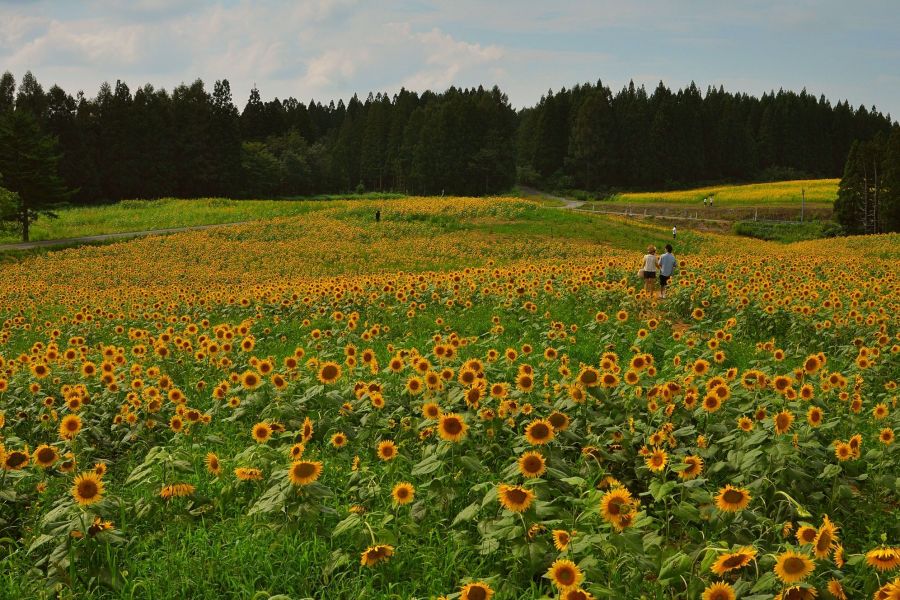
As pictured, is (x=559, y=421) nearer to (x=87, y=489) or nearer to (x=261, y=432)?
(x=261, y=432)

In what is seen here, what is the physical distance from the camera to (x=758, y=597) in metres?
2.91

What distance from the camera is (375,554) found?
3459 millimetres

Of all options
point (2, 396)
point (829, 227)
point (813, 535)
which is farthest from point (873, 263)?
point (829, 227)

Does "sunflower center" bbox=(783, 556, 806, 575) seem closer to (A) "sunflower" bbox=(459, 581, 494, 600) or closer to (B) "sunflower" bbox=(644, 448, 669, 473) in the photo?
(B) "sunflower" bbox=(644, 448, 669, 473)

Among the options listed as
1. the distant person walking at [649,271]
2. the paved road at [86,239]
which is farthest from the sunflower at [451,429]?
the paved road at [86,239]

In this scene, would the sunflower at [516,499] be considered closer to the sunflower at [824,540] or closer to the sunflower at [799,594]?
the sunflower at [799,594]

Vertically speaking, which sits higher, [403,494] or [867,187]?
[867,187]

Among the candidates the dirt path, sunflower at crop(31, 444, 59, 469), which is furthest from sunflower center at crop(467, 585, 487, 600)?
the dirt path

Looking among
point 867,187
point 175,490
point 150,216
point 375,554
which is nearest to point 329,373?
point 175,490

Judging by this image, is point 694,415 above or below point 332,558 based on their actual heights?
above

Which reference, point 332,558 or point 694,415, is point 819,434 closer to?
point 694,415

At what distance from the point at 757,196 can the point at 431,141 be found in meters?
38.6

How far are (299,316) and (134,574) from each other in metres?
9.71

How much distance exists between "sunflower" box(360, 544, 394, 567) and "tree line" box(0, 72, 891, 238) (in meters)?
68.7
